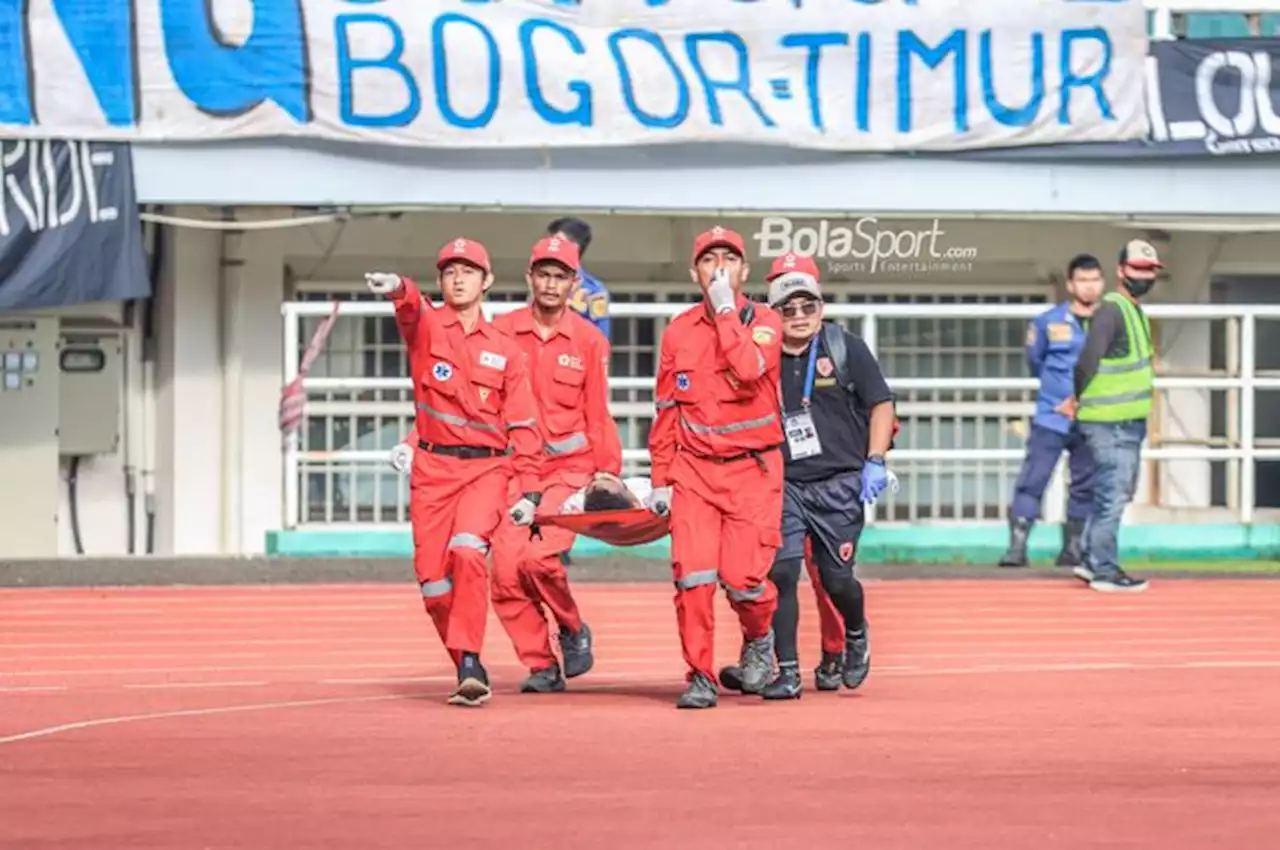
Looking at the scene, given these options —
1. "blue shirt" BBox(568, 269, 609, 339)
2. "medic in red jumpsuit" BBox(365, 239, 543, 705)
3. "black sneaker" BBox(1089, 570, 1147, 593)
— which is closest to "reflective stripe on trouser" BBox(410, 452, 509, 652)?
"medic in red jumpsuit" BBox(365, 239, 543, 705)

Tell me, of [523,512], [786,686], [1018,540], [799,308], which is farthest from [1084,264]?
[523,512]

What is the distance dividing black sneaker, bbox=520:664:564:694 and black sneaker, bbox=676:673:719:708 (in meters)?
0.99

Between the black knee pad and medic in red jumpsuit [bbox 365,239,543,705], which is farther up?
medic in red jumpsuit [bbox 365,239,543,705]

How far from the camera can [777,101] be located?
20938 mm

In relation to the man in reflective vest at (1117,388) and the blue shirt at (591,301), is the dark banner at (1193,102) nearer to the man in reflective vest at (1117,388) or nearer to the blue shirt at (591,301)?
the man in reflective vest at (1117,388)

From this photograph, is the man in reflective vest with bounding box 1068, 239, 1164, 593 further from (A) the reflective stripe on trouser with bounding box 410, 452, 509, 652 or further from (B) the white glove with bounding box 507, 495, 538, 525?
(A) the reflective stripe on trouser with bounding box 410, 452, 509, 652

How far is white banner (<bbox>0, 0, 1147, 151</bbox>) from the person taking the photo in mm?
20078

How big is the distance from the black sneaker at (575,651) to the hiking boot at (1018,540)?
731 cm

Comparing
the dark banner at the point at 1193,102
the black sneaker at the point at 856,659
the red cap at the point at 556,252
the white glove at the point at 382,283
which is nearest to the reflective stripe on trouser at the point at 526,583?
the red cap at the point at 556,252

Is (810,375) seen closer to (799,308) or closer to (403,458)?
(799,308)

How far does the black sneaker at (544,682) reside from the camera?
43.1 ft

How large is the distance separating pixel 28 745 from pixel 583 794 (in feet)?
8.38

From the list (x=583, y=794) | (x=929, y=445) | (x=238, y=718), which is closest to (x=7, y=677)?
(x=238, y=718)

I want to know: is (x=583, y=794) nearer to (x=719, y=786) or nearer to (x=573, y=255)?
(x=719, y=786)
